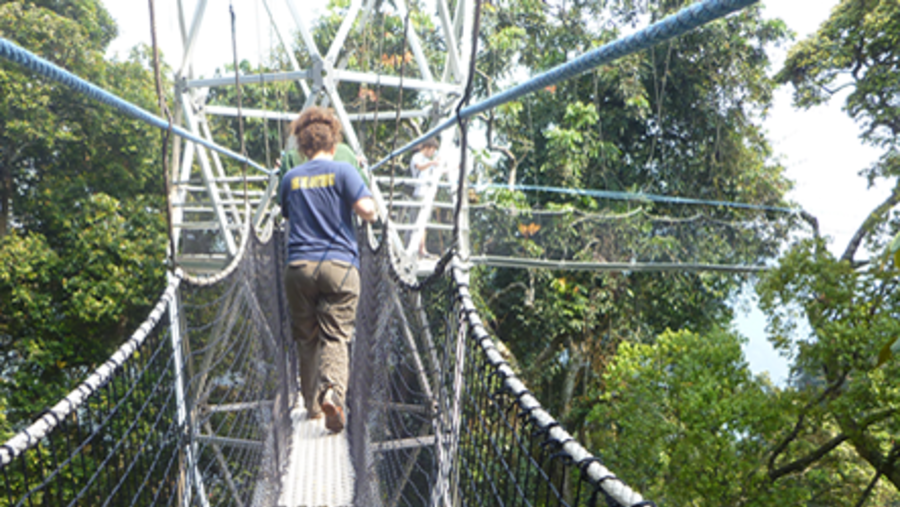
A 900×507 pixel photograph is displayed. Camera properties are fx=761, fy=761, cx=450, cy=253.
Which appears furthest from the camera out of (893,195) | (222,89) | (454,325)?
(222,89)

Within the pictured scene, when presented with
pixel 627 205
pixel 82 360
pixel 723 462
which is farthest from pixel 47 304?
pixel 723 462

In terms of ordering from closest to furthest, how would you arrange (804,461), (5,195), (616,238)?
(804,461)
(616,238)
(5,195)

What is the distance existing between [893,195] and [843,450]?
8.50 ft

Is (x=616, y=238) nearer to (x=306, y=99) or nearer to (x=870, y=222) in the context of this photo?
(x=870, y=222)

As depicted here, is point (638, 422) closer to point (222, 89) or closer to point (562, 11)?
point (562, 11)

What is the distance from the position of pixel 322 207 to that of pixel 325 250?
0.12m

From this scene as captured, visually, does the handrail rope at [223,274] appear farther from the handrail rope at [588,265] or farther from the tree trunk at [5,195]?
the tree trunk at [5,195]

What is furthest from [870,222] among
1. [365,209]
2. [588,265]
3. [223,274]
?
[223,274]

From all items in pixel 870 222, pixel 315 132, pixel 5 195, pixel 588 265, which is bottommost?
pixel 588 265

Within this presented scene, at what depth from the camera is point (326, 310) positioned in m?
2.08

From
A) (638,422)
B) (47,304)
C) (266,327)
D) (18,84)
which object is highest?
(18,84)

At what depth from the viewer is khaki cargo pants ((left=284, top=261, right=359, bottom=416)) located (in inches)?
79.9

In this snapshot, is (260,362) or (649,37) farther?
(260,362)

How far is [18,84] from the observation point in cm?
858
